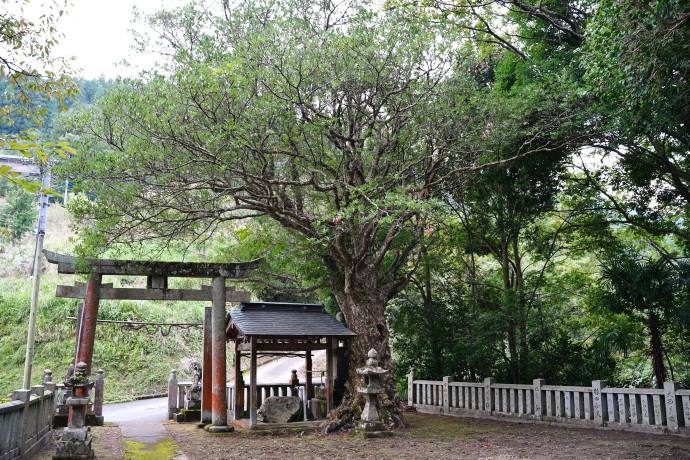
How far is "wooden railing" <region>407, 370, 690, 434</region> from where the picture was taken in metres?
8.37

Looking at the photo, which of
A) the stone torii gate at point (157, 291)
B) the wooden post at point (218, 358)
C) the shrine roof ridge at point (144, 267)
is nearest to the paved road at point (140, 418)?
the wooden post at point (218, 358)

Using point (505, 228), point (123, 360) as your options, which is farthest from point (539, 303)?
point (123, 360)

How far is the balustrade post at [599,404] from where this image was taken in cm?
944

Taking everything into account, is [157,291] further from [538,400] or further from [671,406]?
[671,406]

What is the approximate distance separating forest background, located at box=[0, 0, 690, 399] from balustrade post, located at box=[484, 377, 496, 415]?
0.82m

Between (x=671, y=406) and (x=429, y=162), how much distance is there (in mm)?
6598

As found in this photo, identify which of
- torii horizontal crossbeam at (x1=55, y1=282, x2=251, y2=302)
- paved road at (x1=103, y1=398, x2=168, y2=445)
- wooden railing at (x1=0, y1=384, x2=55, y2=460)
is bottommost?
paved road at (x1=103, y1=398, x2=168, y2=445)

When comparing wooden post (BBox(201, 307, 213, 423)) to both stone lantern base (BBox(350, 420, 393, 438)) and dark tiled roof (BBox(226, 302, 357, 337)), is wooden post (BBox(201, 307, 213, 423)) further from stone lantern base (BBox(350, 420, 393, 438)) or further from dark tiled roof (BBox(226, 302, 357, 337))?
stone lantern base (BBox(350, 420, 393, 438))

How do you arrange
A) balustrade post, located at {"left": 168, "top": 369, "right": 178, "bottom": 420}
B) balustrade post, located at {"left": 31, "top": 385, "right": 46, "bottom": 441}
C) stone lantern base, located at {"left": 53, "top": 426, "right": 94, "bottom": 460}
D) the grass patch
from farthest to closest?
balustrade post, located at {"left": 168, "top": 369, "right": 178, "bottom": 420} < the grass patch < balustrade post, located at {"left": 31, "top": 385, "right": 46, "bottom": 441} < stone lantern base, located at {"left": 53, "top": 426, "right": 94, "bottom": 460}

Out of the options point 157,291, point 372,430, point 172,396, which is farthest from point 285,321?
point 172,396

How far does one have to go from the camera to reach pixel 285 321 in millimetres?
11391

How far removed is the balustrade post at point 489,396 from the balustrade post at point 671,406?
167 inches

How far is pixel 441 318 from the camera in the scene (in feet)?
46.9

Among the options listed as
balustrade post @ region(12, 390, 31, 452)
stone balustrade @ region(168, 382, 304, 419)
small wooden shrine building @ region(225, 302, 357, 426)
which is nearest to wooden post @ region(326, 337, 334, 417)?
small wooden shrine building @ region(225, 302, 357, 426)
